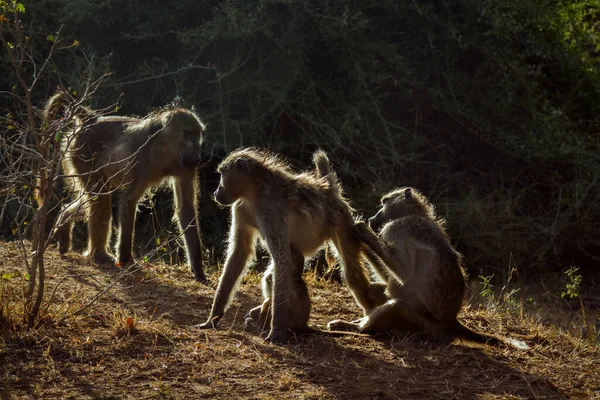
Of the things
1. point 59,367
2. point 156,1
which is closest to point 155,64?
point 156,1

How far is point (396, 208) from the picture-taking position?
492 cm

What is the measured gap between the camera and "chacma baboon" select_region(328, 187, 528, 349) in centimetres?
455

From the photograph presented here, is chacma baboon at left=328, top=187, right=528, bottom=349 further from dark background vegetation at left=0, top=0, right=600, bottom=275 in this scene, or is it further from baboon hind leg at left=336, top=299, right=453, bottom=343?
dark background vegetation at left=0, top=0, right=600, bottom=275

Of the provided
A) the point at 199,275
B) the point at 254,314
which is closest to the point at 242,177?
the point at 254,314

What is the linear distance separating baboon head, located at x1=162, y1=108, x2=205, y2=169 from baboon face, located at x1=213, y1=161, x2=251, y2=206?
1472 mm

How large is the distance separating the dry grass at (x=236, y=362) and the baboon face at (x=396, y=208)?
0.73 m

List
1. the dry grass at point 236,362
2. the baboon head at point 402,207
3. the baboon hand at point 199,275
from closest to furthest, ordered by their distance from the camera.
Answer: the dry grass at point 236,362, the baboon head at point 402,207, the baboon hand at point 199,275

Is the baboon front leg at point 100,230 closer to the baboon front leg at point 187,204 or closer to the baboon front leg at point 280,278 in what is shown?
the baboon front leg at point 187,204

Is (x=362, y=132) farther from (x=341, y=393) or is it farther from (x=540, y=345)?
(x=341, y=393)

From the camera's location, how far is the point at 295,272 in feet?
15.0

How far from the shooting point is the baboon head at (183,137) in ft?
20.5

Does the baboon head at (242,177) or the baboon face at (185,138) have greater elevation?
the baboon face at (185,138)

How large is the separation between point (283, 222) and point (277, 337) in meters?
0.66

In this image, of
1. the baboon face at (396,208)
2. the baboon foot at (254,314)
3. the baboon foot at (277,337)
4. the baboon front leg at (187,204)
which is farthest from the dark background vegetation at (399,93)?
the baboon foot at (277,337)
